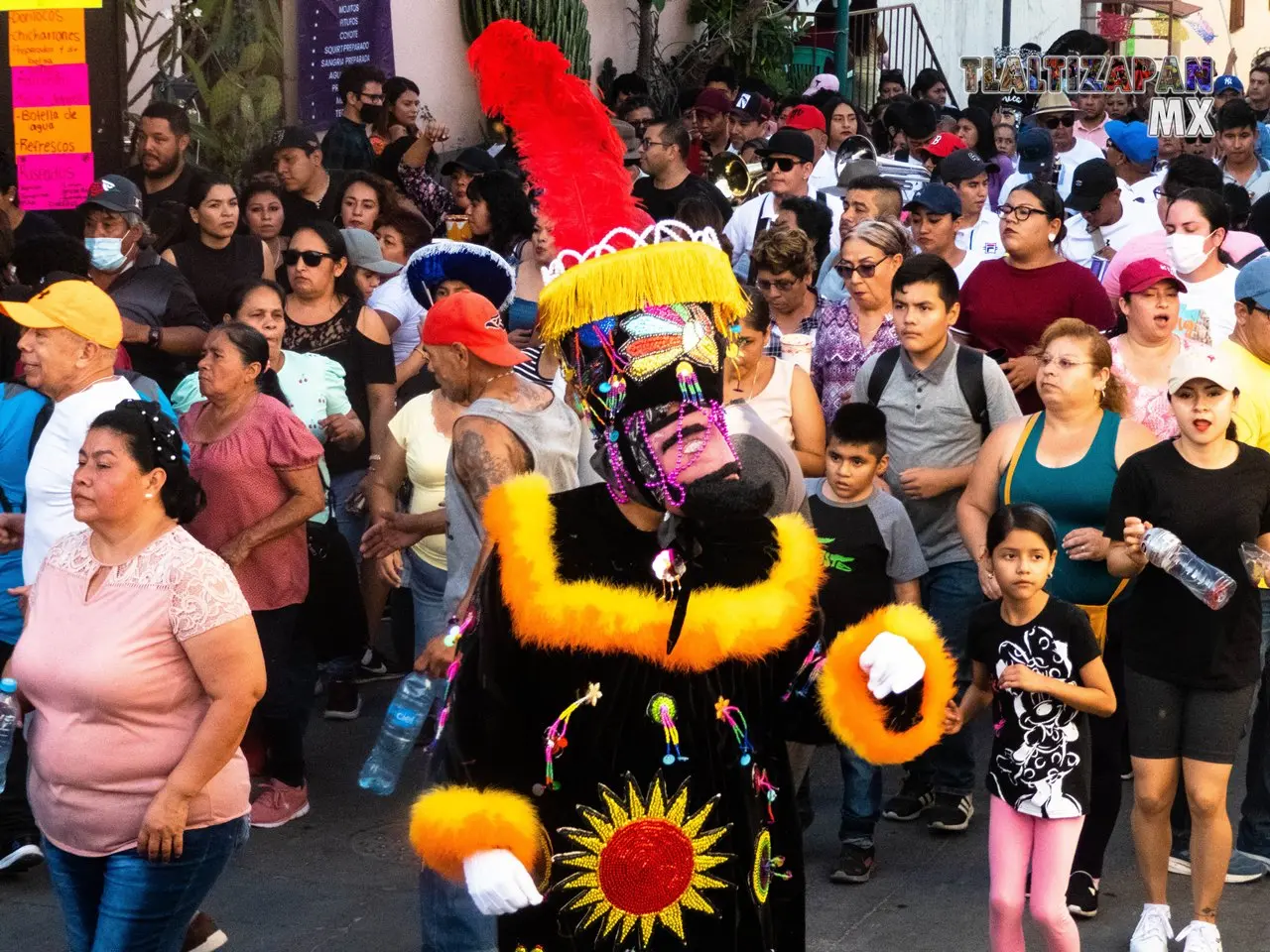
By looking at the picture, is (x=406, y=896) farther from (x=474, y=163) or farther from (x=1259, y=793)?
(x=474, y=163)

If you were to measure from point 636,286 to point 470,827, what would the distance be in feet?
3.44

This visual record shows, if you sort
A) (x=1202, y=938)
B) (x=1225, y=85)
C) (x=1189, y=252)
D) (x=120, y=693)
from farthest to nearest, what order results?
(x=1225, y=85), (x=1189, y=252), (x=1202, y=938), (x=120, y=693)

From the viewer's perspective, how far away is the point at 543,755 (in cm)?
340

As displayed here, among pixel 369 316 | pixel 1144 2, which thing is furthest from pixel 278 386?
pixel 1144 2

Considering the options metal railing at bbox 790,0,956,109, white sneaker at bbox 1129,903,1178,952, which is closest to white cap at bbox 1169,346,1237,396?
white sneaker at bbox 1129,903,1178,952

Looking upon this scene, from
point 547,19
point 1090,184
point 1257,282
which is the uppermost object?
point 547,19

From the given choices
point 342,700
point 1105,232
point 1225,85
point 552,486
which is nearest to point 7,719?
point 552,486

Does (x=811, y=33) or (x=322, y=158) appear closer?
(x=322, y=158)

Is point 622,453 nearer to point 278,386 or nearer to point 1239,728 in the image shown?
point 1239,728

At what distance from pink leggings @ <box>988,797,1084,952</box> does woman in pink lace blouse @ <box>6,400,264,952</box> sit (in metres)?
2.08

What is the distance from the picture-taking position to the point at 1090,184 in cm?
953

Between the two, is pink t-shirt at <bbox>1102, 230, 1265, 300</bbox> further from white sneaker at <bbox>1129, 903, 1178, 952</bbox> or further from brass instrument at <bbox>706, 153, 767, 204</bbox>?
brass instrument at <bbox>706, 153, 767, 204</bbox>

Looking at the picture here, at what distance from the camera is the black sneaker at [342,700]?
7801 mm

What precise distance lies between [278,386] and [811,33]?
1566cm
